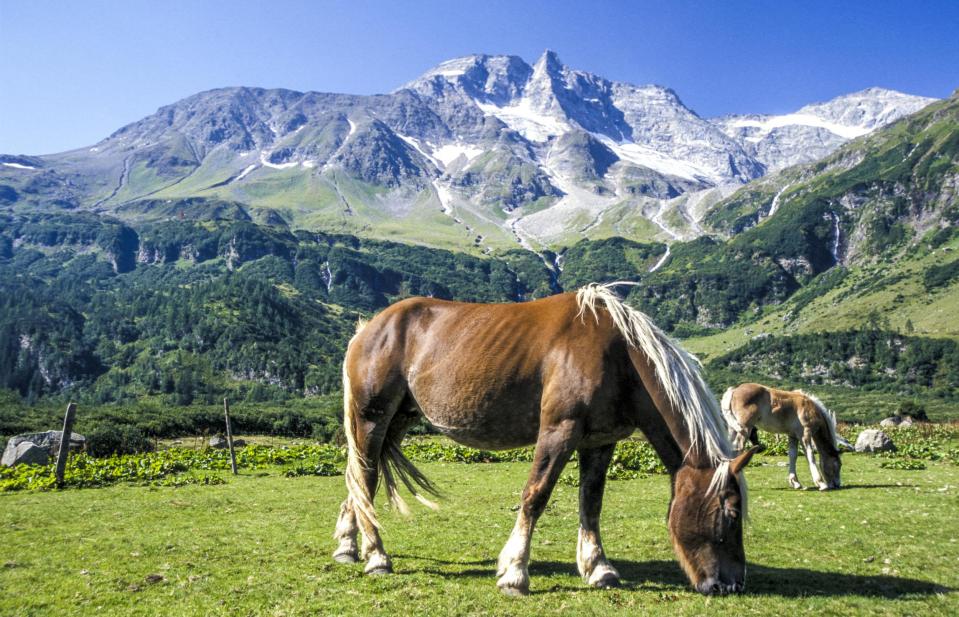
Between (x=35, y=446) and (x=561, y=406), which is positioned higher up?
(x=561, y=406)

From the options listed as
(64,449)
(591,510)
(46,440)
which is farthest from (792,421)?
(46,440)

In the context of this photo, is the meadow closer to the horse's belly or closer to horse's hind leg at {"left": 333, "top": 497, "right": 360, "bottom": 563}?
horse's hind leg at {"left": 333, "top": 497, "right": 360, "bottom": 563}

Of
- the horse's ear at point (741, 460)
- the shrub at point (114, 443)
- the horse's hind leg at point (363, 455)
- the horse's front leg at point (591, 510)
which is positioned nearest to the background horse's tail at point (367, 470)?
the horse's hind leg at point (363, 455)

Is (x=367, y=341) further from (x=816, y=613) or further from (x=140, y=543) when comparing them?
(x=816, y=613)

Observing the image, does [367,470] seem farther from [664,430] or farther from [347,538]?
[664,430]

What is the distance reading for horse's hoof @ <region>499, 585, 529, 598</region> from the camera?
25.5 ft

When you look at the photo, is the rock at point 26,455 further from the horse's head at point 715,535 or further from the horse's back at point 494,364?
the horse's head at point 715,535

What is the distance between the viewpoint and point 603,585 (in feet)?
27.1

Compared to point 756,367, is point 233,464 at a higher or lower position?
higher

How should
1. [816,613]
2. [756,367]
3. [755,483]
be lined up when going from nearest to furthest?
1. [816,613]
2. [755,483]
3. [756,367]

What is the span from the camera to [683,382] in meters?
7.91

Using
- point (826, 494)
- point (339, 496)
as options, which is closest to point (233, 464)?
point (339, 496)

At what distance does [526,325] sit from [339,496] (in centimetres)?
1227

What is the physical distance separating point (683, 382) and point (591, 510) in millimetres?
2481
